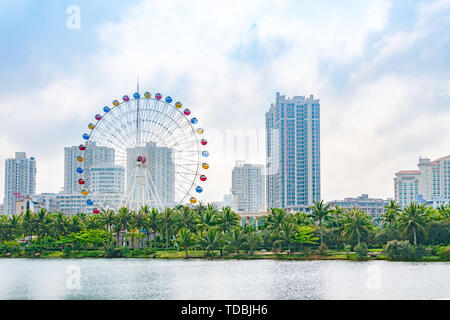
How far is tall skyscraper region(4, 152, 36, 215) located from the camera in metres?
142

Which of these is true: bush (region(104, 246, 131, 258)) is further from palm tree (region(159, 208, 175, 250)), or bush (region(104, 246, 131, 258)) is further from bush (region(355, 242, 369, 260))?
bush (region(355, 242, 369, 260))

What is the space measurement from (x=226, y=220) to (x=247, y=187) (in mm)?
83935

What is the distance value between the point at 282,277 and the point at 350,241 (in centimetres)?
1699

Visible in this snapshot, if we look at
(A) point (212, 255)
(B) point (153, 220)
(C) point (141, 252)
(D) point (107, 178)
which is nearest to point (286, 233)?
(A) point (212, 255)

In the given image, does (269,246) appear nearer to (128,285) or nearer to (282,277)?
(282,277)

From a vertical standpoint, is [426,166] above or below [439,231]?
above

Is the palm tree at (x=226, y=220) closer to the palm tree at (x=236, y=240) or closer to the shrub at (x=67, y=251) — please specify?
the palm tree at (x=236, y=240)

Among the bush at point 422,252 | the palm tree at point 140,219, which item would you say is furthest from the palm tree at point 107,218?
the bush at point 422,252

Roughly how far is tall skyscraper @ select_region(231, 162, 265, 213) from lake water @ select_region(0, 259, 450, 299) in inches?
3494

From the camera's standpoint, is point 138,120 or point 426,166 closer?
point 138,120

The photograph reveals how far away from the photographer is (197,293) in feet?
102

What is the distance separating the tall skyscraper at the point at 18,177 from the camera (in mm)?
142000
